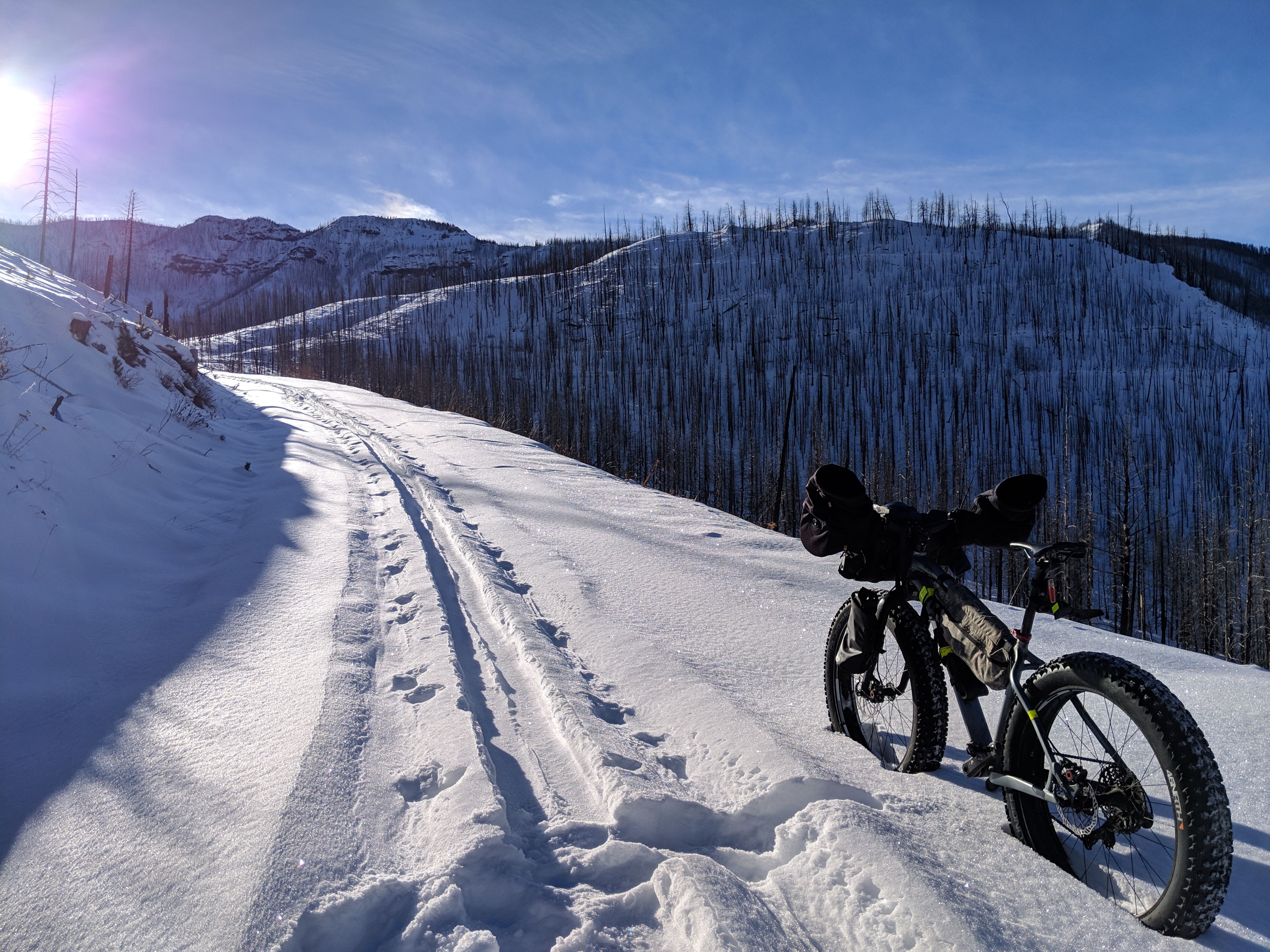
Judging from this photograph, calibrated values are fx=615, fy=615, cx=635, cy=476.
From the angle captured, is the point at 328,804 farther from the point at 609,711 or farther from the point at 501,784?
the point at 609,711

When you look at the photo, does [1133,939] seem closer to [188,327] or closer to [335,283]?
[188,327]

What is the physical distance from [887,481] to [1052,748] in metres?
29.6

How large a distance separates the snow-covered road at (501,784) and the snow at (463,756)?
11 millimetres

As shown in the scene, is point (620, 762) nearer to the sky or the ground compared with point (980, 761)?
nearer to the ground

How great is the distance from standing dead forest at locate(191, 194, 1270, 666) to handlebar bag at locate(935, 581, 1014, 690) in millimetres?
14559

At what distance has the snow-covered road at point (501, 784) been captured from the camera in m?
1.78

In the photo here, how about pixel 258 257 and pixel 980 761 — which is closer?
pixel 980 761

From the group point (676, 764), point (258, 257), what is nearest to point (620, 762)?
point (676, 764)

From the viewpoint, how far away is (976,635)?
7.16ft

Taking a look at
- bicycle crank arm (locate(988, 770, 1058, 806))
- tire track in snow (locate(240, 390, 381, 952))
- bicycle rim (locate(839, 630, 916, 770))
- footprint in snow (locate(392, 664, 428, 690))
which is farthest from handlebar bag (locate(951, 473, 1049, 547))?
footprint in snow (locate(392, 664, 428, 690))

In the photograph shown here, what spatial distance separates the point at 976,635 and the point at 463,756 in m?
2.04

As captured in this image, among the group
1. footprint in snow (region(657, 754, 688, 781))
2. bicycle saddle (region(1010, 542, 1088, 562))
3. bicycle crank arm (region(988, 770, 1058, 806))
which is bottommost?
footprint in snow (region(657, 754, 688, 781))

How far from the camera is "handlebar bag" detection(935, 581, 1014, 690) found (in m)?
2.04

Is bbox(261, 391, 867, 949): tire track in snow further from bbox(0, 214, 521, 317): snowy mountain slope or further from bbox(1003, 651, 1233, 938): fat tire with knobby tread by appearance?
bbox(0, 214, 521, 317): snowy mountain slope
